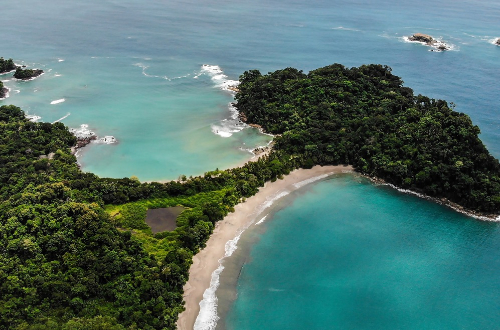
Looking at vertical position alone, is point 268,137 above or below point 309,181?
above

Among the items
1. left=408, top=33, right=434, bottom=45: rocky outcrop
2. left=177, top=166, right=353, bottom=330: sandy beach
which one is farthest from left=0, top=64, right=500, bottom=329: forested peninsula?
left=408, top=33, right=434, bottom=45: rocky outcrop

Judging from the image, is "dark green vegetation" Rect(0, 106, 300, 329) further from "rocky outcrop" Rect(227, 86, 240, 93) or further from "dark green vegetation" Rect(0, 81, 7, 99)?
"rocky outcrop" Rect(227, 86, 240, 93)

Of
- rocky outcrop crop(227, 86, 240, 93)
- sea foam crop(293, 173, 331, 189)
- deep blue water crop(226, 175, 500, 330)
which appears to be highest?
rocky outcrop crop(227, 86, 240, 93)

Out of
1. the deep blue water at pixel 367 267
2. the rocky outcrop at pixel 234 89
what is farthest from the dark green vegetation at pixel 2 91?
the deep blue water at pixel 367 267

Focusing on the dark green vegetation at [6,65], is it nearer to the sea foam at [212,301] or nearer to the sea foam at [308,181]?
the sea foam at [308,181]

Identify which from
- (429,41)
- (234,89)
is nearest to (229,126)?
(234,89)

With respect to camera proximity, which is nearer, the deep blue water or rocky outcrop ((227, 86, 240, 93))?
the deep blue water

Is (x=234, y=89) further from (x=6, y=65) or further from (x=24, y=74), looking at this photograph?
(x=6, y=65)
